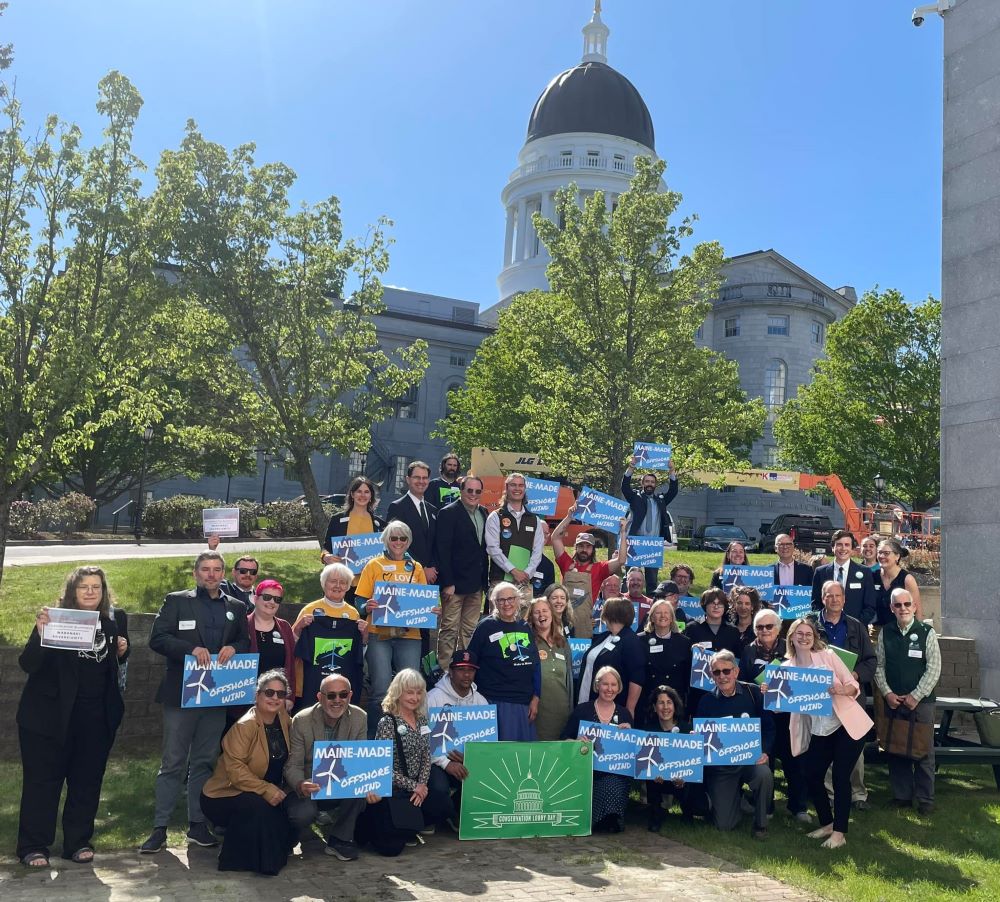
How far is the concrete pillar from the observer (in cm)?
1349

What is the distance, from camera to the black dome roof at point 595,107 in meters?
80.9

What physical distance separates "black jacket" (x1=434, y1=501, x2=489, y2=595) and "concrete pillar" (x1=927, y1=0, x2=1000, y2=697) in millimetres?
7616

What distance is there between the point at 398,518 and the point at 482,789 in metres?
3.77

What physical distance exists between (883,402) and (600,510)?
32.8 metres

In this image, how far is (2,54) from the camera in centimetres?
1777

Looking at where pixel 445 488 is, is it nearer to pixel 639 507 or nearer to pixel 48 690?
pixel 639 507

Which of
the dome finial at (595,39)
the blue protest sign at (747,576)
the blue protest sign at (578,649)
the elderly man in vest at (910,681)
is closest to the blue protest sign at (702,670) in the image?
the blue protest sign at (578,649)

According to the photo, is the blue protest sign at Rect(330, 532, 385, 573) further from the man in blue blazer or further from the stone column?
the stone column

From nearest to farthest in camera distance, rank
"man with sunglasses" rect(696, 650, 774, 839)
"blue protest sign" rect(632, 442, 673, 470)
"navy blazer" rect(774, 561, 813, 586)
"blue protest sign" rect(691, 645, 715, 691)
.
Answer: "man with sunglasses" rect(696, 650, 774, 839)
"blue protest sign" rect(691, 645, 715, 691)
"navy blazer" rect(774, 561, 813, 586)
"blue protest sign" rect(632, 442, 673, 470)

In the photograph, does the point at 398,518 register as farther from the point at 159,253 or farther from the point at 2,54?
the point at 2,54

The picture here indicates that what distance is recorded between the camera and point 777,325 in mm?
66438

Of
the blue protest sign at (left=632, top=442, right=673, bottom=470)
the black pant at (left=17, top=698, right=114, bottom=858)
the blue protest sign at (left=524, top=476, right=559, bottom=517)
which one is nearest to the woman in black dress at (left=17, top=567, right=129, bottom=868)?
the black pant at (left=17, top=698, right=114, bottom=858)

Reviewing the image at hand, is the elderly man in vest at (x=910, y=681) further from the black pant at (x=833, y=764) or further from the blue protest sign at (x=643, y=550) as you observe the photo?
the blue protest sign at (x=643, y=550)

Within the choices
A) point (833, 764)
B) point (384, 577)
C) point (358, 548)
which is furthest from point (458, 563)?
point (833, 764)
